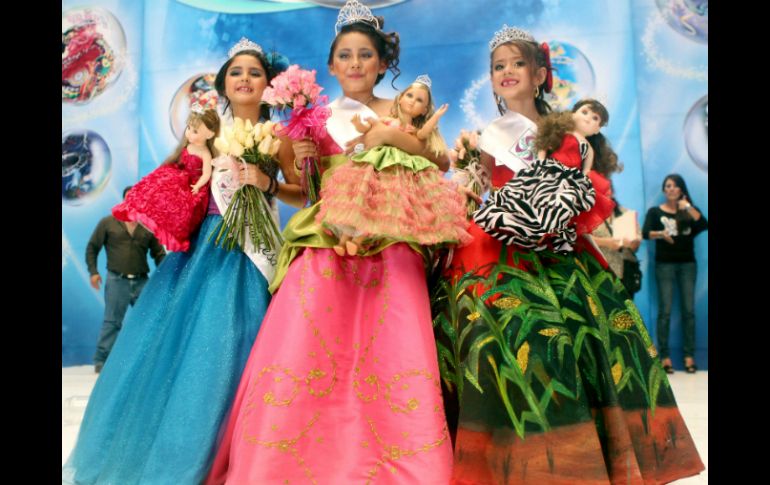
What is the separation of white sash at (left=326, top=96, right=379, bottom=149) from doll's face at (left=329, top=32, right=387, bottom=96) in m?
0.07

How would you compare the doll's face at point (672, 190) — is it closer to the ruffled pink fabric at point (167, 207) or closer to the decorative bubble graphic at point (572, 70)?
the decorative bubble graphic at point (572, 70)

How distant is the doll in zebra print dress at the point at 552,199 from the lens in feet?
8.08

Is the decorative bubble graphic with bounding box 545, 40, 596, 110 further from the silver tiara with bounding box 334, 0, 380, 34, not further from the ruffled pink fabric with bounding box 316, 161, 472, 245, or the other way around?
the ruffled pink fabric with bounding box 316, 161, 472, 245

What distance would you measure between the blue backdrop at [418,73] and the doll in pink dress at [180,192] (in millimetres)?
2826

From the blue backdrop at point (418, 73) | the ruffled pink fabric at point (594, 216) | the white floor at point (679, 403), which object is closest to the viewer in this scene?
the ruffled pink fabric at point (594, 216)

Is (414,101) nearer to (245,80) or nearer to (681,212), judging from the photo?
(245,80)

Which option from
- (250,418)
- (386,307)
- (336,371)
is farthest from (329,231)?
(250,418)

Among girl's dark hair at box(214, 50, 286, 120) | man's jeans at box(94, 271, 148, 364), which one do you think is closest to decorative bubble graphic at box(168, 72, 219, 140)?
man's jeans at box(94, 271, 148, 364)

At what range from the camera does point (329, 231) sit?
8.65 ft

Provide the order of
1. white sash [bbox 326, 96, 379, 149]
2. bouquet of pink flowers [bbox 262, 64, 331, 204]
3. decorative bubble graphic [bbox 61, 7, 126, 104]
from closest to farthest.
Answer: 1. bouquet of pink flowers [bbox 262, 64, 331, 204]
2. white sash [bbox 326, 96, 379, 149]
3. decorative bubble graphic [bbox 61, 7, 126, 104]

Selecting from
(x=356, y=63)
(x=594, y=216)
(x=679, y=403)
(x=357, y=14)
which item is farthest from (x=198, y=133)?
(x=679, y=403)

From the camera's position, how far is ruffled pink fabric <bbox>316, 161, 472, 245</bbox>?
2.45 meters

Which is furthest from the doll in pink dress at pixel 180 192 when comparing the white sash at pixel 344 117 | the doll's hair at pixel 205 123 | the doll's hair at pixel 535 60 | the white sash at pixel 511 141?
the doll's hair at pixel 535 60

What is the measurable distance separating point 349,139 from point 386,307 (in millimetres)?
829
